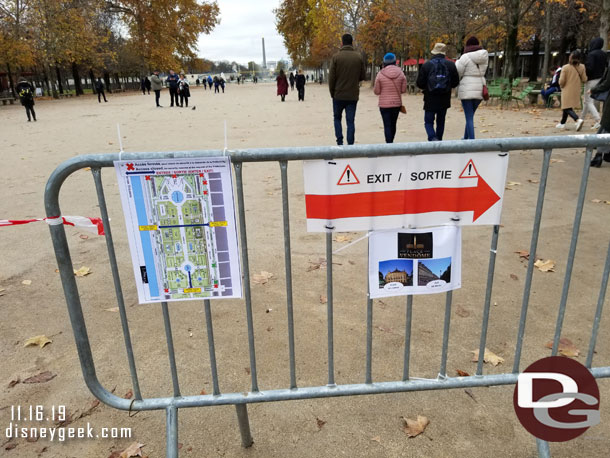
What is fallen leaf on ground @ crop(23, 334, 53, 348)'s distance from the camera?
134 inches

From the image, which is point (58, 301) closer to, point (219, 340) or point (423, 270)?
point (219, 340)

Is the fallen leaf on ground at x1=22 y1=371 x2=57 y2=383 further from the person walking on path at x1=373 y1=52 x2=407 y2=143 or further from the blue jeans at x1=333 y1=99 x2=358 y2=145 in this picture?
the blue jeans at x1=333 y1=99 x2=358 y2=145

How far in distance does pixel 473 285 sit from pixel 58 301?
3.66 meters

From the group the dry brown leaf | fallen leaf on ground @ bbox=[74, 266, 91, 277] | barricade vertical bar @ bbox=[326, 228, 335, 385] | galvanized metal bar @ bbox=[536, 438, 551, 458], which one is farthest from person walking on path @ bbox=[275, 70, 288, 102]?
galvanized metal bar @ bbox=[536, 438, 551, 458]

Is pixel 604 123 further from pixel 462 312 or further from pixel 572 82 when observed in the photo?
pixel 462 312

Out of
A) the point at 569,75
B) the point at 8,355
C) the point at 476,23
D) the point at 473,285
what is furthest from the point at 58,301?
the point at 476,23

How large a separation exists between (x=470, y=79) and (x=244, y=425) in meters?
9.37

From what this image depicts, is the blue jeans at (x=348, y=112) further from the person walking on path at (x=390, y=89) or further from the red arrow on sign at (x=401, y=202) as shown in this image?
the red arrow on sign at (x=401, y=202)

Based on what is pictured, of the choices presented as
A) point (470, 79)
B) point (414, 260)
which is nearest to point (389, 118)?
point (470, 79)

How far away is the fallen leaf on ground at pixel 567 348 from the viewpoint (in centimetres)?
308

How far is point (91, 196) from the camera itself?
23.8ft

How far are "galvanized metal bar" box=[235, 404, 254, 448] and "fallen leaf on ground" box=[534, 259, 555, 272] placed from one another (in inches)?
125

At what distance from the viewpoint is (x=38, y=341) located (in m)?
3.44

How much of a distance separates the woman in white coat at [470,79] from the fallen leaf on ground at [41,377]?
29.5ft
